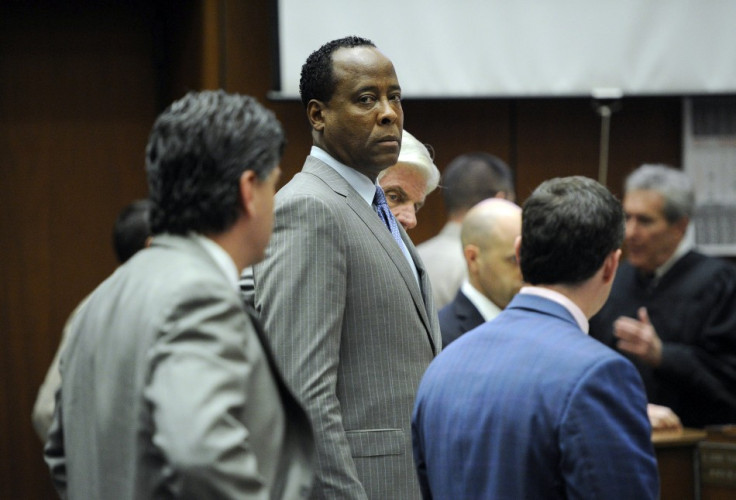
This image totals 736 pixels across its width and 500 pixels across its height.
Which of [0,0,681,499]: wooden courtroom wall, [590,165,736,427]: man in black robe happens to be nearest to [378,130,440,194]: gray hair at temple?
[590,165,736,427]: man in black robe

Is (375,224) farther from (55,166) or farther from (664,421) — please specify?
(55,166)

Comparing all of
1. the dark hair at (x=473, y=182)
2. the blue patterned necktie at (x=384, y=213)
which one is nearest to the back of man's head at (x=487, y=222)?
the blue patterned necktie at (x=384, y=213)

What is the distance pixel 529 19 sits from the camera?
4887 millimetres

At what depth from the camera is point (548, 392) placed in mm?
1566

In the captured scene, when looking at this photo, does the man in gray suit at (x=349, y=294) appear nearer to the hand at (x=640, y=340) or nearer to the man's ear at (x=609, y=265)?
the man's ear at (x=609, y=265)

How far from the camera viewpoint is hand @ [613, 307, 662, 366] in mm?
3666

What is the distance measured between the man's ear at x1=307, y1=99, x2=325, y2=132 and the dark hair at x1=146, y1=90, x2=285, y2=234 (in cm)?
74

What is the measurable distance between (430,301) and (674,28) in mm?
3363

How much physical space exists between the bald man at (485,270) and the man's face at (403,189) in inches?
11.8

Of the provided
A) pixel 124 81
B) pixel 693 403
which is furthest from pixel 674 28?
pixel 124 81

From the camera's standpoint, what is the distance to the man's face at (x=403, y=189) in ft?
8.95

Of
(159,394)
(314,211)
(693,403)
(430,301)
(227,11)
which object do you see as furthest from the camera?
(227,11)

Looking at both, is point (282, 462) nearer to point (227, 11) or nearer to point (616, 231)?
point (616, 231)

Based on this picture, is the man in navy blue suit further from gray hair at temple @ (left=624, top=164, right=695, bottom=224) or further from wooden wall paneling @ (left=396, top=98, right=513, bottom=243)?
wooden wall paneling @ (left=396, top=98, right=513, bottom=243)
